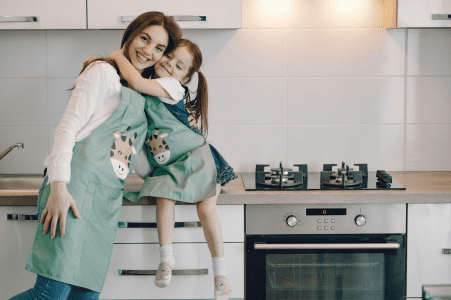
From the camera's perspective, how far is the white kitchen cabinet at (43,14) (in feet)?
5.28

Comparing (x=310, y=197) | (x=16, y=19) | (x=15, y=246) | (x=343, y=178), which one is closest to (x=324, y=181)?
(x=343, y=178)

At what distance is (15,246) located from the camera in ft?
4.92

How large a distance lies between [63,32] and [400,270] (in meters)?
1.63

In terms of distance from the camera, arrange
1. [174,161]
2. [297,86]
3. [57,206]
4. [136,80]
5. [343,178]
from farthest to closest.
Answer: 1. [297,86]
2. [343,178]
3. [174,161]
4. [136,80]
5. [57,206]

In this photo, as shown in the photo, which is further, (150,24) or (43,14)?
(43,14)

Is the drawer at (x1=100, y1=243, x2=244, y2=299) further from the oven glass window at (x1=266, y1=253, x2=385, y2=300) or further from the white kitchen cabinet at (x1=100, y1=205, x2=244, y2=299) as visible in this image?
the oven glass window at (x1=266, y1=253, x2=385, y2=300)

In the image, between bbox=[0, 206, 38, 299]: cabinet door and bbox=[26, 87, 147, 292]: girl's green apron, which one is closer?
bbox=[26, 87, 147, 292]: girl's green apron

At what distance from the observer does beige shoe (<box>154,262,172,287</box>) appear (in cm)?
136

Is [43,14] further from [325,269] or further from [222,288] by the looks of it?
[325,269]

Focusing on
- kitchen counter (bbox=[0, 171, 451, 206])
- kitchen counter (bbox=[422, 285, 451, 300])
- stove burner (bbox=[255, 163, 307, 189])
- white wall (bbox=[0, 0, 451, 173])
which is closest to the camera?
kitchen counter (bbox=[422, 285, 451, 300])

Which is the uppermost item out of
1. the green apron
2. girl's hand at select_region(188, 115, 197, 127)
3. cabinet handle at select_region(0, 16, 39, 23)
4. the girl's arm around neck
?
cabinet handle at select_region(0, 16, 39, 23)

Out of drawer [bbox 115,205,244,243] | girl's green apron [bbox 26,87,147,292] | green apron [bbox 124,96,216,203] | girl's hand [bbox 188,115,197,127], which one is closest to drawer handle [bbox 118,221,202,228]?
drawer [bbox 115,205,244,243]

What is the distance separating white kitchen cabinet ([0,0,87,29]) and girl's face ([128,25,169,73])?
345mm

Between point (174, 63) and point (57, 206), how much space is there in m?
0.62
